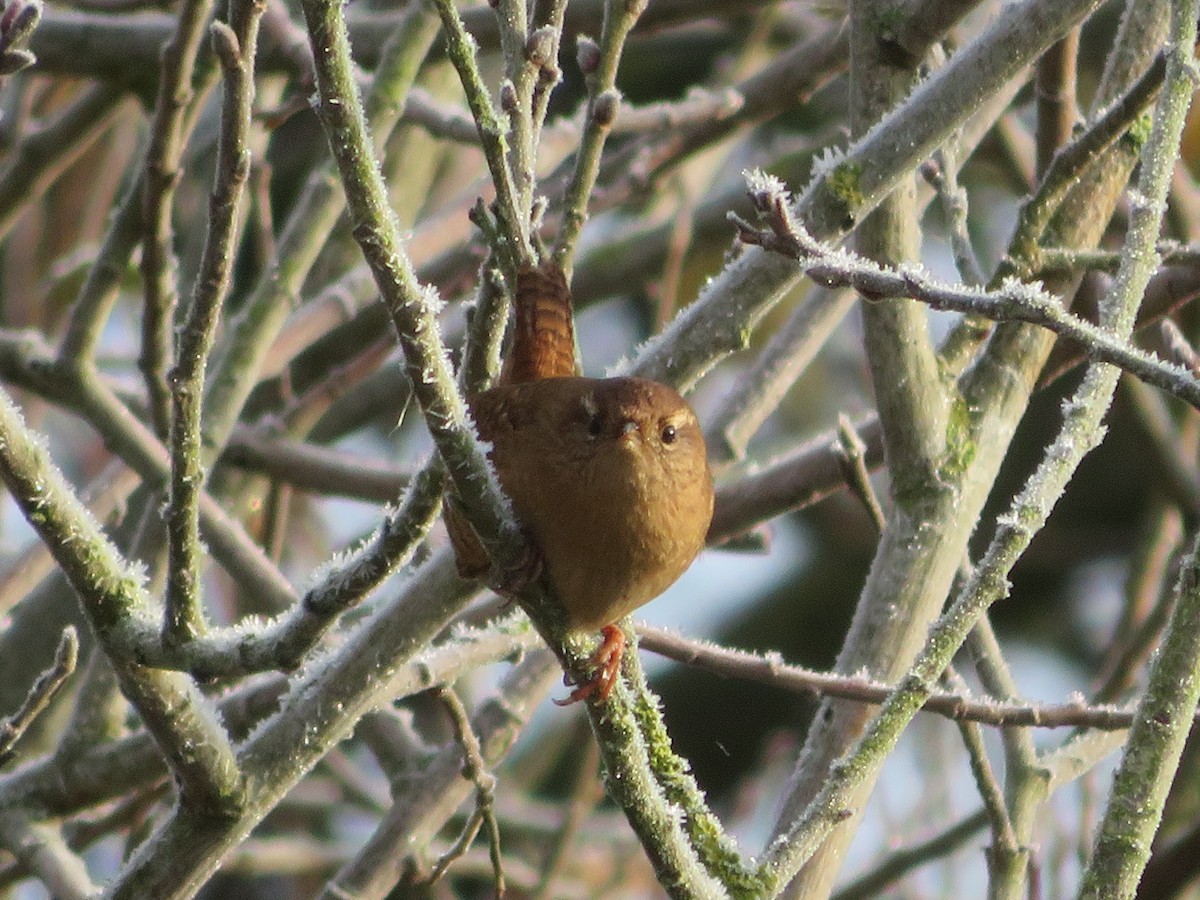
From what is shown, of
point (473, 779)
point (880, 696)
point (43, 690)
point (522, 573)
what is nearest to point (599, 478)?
point (522, 573)

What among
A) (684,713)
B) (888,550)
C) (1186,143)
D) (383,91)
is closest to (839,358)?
(684,713)

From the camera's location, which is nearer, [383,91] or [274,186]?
[383,91]

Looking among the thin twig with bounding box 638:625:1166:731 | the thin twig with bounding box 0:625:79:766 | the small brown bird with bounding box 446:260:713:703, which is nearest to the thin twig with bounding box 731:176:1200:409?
the small brown bird with bounding box 446:260:713:703

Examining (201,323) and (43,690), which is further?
(43,690)

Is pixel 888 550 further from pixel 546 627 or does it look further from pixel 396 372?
pixel 396 372

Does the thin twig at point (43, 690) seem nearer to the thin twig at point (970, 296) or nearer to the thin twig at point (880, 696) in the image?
the thin twig at point (880, 696)

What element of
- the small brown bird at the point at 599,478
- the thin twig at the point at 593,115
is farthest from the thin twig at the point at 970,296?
the small brown bird at the point at 599,478

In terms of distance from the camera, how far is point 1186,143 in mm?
5629

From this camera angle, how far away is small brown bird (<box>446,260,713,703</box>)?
214 cm

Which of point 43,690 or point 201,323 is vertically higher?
point 201,323

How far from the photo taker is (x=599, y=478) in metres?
2.26

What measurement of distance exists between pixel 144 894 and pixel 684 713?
5630 millimetres

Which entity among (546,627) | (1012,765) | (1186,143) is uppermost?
(1186,143)

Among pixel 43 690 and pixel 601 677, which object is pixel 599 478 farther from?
pixel 43 690
